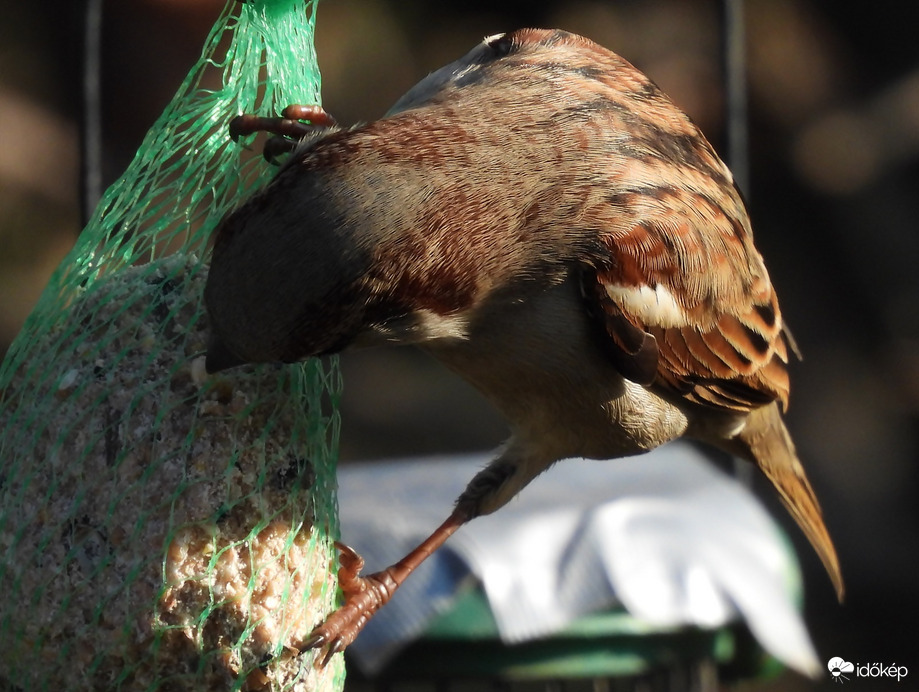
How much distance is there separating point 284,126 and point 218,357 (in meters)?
0.47

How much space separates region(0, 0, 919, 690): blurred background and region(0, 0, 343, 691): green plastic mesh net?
2.97 meters

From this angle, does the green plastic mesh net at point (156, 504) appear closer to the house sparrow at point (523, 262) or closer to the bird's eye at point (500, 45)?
the house sparrow at point (523, 262)

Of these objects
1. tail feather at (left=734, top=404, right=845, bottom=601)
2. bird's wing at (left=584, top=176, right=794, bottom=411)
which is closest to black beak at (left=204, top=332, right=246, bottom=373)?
bird's wing at (left=584, top=176, right=794, bottom=411)

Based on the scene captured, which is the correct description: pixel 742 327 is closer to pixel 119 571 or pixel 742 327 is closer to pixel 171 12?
pixel 119 571

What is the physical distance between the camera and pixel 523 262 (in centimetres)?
193

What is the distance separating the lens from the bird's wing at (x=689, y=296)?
2.04 meters

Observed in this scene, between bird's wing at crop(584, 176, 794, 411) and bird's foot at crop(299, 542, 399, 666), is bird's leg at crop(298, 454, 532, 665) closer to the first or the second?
bird's foot at crop(299, 542, 399, 666)

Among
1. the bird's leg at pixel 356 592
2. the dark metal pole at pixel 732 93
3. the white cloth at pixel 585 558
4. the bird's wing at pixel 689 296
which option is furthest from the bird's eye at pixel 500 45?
the dark metal pole at pixel 732 93

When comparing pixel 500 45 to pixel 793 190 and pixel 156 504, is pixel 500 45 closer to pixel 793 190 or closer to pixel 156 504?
pixel 156 504

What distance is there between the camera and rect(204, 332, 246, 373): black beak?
1.61 metres

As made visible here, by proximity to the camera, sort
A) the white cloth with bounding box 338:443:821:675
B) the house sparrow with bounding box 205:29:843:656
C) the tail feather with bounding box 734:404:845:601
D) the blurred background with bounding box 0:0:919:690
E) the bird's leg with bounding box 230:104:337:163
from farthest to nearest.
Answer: the blurred background with bounding box 0:0:919:690 < the tail feather with bounding box 734:404:845:601 < the white cloth with bounding box 338:443:821:675 < the bird's leg with bounding box 230:104:337:163 < the house sparrow with bounding box 205:29:843:656

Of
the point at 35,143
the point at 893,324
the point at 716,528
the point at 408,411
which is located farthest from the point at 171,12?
the point at 893,324

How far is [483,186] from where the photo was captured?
183cm

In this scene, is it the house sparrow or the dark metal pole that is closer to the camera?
the house sparrow
